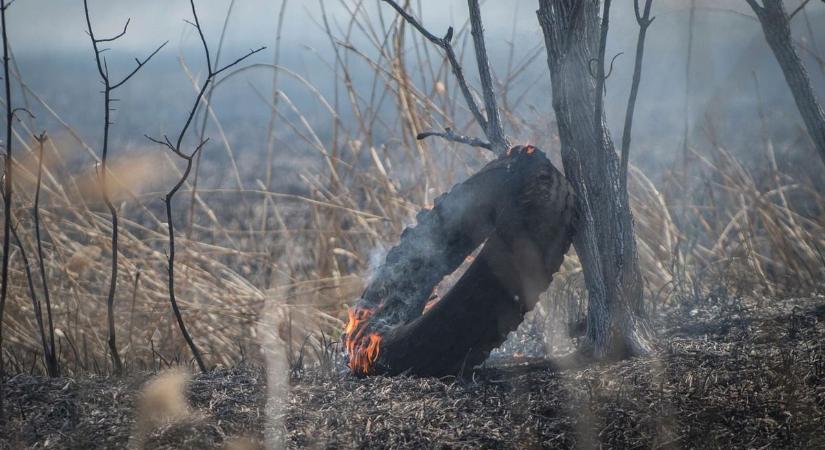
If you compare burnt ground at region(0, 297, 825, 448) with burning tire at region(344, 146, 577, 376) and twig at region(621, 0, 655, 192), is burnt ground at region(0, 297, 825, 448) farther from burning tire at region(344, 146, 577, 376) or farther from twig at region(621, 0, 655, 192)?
twig at region(621, 0, 655, 192)

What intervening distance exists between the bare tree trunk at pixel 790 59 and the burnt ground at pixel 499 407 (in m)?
0.59

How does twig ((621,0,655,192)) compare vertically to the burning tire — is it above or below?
above

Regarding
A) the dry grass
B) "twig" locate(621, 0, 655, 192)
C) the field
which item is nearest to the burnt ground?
the field

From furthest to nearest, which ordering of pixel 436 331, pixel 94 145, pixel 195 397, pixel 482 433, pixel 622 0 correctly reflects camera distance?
pixel 94 145 < pixel 622 0 < pixel 436 331 < pixel 195 397 < pixel 482 433

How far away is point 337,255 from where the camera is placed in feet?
13.8

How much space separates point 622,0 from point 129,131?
21.4 feet

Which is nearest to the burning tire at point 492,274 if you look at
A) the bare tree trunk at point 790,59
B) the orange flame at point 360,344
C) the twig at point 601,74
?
the orange flame at point 360,344

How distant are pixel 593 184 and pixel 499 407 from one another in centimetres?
66

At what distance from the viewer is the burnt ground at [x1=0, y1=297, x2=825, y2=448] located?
4.90 ft

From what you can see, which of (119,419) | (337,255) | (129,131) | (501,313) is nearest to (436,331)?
(501,313)

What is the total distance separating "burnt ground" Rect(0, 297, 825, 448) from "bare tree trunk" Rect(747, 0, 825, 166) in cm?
59

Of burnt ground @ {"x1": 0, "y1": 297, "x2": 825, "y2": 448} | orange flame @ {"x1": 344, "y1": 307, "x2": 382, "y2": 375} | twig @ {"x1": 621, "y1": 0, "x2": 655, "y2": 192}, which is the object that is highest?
twig @ {"x1": 621, "y1": 0, "x2": 655, "y2": 192}

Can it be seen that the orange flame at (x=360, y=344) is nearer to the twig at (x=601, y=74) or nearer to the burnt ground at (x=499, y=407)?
the burnt ground at (x=499, y=407)

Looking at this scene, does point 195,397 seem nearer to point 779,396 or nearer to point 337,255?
point 779,396
